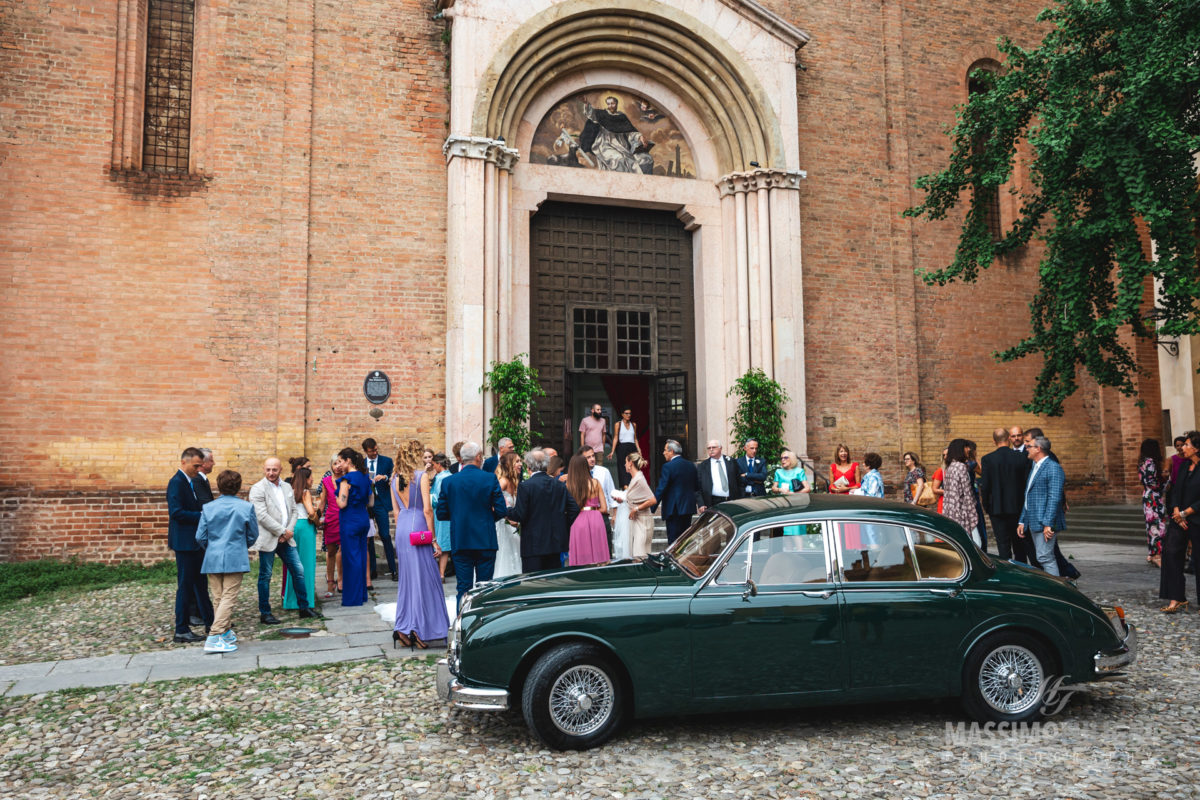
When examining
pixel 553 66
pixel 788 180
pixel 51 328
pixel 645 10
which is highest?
pixel 645 10

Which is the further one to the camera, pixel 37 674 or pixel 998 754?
pixel 37 674

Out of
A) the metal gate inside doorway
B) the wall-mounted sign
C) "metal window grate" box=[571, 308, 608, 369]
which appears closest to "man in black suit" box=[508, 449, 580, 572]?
the wall-mounted sign

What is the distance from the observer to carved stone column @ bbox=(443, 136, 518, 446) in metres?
12.6

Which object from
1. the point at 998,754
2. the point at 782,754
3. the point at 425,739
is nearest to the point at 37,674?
the point at 425,739

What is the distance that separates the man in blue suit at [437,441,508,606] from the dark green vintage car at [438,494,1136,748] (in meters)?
1.85

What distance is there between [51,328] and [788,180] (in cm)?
1171

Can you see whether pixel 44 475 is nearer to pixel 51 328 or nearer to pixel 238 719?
pixel 51 328

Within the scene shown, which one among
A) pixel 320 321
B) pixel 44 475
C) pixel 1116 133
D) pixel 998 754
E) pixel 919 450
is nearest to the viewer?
pixel 998 754

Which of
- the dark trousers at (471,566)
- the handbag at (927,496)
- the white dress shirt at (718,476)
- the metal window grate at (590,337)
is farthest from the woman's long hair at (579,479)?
the metal window grate at (590,337)

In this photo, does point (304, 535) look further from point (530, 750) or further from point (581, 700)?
point (581, 700)

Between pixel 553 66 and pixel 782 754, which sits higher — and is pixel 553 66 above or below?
above

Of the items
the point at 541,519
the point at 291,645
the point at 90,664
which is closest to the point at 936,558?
the point at 541,519

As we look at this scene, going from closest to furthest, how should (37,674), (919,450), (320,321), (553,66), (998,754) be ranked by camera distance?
(998,754) → (37,674) → (320,321) → (553,66) → (919,450)

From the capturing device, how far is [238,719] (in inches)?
208
